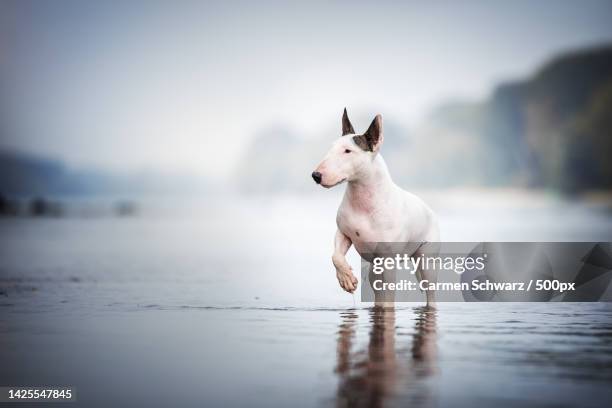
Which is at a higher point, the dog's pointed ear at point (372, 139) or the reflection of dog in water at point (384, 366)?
the dog's pointed ear at point (372, 139)

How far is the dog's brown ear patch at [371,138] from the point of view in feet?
34.7

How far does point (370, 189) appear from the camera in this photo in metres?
10.8

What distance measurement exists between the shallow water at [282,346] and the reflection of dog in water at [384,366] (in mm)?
16

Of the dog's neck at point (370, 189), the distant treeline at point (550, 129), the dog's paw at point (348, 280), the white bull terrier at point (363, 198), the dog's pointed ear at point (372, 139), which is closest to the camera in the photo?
the dog's paw at point (348, 280)

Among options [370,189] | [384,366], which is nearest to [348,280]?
[370,189]

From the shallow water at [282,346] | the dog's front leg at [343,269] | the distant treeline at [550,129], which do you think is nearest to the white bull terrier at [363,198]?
the dog's front leg at [343,269]

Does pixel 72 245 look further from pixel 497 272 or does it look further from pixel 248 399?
pixel 248 399

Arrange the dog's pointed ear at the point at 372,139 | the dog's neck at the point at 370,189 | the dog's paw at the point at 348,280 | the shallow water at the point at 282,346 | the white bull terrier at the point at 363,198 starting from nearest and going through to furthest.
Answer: the shallow water at the point at 282,346, the dog's paw at the point at 348,280, the white bull terrier at the point at 363,198, the dog's pointed ear at the point at 372,139, the dog's neck at the point at 370,189

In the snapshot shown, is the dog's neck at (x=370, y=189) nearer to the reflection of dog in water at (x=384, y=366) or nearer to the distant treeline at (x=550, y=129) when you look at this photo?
the reflection of dog in water at (x=384, y=366)

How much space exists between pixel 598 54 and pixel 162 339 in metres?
Result: 172

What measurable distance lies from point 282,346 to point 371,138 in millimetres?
3065

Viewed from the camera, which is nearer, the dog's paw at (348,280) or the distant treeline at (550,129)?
the dog's paw at (348,280)

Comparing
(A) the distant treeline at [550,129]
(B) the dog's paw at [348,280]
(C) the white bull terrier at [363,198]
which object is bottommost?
(B) the dog's paw at [348,280]

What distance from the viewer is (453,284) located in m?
13.2
